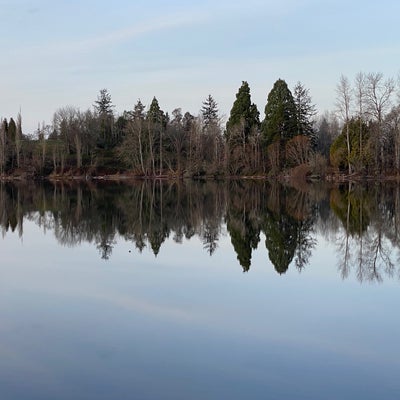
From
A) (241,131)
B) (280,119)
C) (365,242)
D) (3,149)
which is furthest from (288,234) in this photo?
(3,149)

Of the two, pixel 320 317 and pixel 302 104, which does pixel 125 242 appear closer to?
pixel 320 317

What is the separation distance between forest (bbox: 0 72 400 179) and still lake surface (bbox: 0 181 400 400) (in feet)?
144

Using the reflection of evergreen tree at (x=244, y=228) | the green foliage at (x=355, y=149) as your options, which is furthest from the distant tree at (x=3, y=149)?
the reflection of evergreen tree at (x=244, y=228)

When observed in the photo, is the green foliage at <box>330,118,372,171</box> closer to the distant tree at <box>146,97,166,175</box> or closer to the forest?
the forest

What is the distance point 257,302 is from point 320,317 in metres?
1.35

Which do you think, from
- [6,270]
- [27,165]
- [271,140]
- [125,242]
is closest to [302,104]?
[271,140]

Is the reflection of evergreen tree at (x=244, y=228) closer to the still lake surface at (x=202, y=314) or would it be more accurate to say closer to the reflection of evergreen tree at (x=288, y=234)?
the still lake surface at (x=202, y=314)

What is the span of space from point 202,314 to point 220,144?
65856mm

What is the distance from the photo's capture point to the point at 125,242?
17938mm

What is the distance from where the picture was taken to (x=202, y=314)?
938 cm

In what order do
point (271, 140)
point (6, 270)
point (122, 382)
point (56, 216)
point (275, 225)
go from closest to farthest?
point (122, 382), point (6, 270), point (275, 225), point (56, 216), point (271, 140)

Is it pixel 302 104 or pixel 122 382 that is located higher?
pixel 302 104

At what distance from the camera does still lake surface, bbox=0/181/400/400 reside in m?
6.57

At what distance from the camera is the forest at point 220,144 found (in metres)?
62.3
